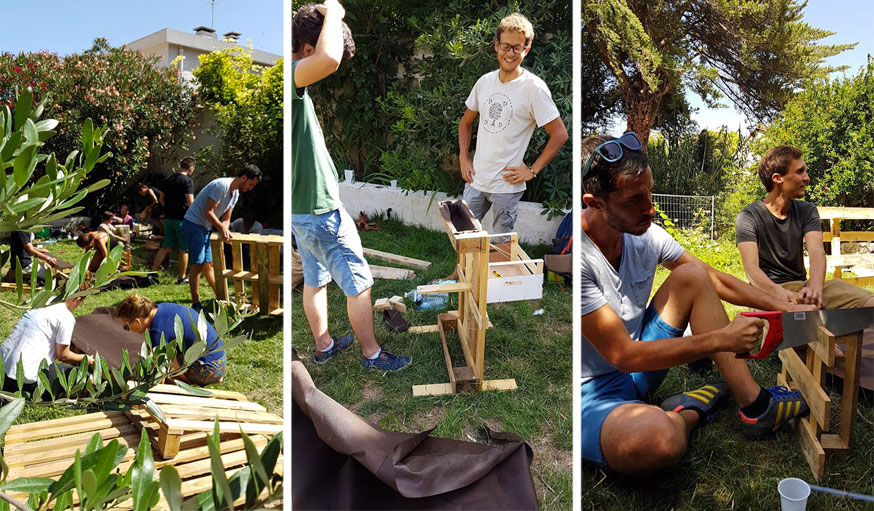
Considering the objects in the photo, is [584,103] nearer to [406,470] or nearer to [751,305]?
Answer: [751,305]

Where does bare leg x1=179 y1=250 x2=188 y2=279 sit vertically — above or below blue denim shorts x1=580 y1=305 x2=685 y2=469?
above

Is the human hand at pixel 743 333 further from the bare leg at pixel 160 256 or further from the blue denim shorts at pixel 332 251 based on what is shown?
the bare leg at pixel 160 256

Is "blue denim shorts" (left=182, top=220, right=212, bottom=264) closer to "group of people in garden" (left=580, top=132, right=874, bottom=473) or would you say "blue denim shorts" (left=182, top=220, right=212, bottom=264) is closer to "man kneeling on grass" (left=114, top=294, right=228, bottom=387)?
"man kneeling on grass" (left=114, top=294, right=228, bottom=387)

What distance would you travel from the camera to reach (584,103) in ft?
6.60

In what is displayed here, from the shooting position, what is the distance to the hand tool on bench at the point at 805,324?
1.92 meters

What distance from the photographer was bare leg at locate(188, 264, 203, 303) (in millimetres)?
4309

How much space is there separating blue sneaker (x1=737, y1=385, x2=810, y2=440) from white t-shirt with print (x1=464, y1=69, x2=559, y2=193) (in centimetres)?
114

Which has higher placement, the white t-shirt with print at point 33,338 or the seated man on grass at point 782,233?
the seated man on grass at point 782,233

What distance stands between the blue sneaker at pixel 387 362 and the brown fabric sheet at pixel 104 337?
2.21m

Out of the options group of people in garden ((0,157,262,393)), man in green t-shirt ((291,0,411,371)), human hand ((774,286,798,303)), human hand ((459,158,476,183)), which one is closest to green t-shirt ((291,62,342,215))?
man in green t-shirt ((291,0,411,371))

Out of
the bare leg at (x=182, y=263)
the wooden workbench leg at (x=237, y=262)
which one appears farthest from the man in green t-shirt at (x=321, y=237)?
the bare leg at (x=182, y=263)

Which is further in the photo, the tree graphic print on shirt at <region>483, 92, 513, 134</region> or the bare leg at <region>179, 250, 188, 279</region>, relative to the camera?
the bare leg at <region>179, 250, 188, 279</region>

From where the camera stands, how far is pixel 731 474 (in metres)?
1.98

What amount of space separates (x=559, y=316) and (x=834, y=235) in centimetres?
104
